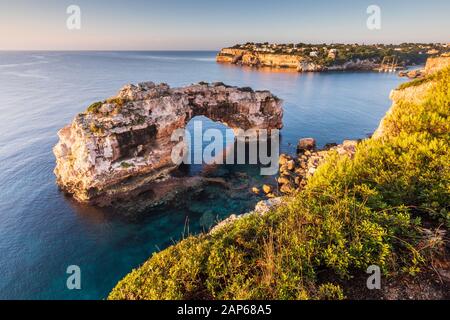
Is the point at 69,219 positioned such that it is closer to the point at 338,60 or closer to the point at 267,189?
the point at 267,189

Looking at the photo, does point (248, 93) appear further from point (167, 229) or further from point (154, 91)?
point (167, 229)

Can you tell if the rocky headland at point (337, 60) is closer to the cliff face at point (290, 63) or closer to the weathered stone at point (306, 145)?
the cliff face at point (290, 63)

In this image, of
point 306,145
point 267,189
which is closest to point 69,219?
point 267,189

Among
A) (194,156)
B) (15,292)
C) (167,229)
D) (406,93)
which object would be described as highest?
(406,93)

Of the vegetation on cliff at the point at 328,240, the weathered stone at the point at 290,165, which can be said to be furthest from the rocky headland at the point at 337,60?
the vegetation on cliff at the point at 328,240
